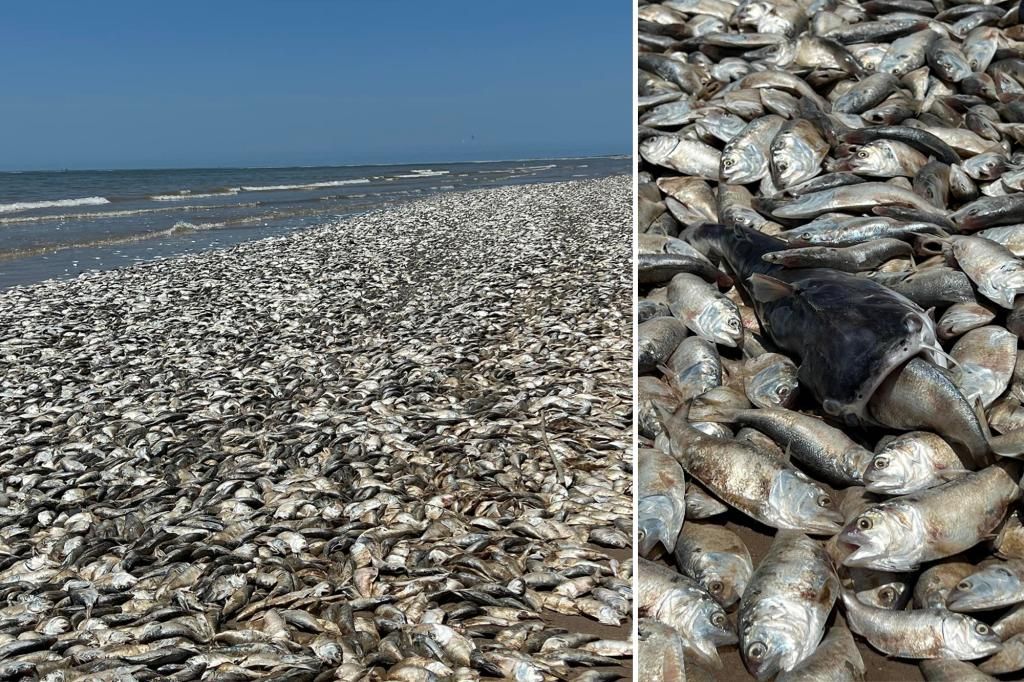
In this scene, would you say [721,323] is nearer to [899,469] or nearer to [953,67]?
[899,469]

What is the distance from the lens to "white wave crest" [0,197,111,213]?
29891 mm

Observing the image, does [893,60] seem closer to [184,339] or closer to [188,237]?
[184,339]

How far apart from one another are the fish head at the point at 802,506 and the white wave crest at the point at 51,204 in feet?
103

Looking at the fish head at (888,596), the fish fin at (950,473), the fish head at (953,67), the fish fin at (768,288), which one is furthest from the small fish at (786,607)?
the fish head at (953,67)

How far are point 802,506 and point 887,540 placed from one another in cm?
37

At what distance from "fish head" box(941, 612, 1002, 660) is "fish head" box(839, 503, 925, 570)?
0.22 m

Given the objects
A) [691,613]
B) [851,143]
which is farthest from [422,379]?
[691,613]

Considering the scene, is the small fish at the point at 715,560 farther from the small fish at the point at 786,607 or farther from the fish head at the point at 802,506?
the fish head at the point at 802,506

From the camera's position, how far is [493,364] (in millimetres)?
7223

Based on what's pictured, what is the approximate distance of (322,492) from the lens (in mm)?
4828

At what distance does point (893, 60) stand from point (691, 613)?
18.5ft

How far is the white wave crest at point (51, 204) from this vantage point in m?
29.9

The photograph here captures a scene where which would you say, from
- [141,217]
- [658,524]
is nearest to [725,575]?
[658,524]

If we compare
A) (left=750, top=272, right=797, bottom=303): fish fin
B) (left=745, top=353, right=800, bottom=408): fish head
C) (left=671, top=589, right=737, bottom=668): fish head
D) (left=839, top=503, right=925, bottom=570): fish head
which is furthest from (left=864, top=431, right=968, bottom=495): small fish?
(left=750, top=272, right=797, bottom=303): fish fin
